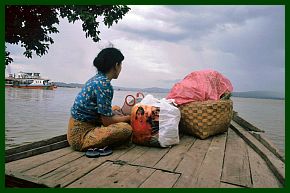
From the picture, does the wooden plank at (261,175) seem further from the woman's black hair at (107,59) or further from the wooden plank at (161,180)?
the woman's black hair at (107,59)

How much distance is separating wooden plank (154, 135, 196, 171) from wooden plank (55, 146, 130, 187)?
45cm

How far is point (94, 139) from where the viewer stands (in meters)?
2.33

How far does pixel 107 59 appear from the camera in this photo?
247 cm

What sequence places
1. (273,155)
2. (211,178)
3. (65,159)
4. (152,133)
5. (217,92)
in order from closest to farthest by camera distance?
(211,178) < (65,159) < (273,155) < (152,133) < (217,92)

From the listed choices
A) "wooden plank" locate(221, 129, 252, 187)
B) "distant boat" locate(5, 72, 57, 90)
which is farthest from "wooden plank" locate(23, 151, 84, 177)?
"distant boat" locate(5, 72, 57, 90)

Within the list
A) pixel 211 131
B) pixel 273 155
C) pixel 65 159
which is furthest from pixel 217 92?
pixel 65 159

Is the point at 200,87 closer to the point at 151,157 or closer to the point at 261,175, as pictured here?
the point at 151,157

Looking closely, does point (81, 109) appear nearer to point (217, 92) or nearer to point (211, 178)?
point (211, 178)

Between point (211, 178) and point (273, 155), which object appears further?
point (273, 155)

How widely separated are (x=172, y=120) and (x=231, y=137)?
1209mm

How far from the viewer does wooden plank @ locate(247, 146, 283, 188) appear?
5.50 feet

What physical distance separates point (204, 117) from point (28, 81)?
158 feet

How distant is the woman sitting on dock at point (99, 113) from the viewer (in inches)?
92.0

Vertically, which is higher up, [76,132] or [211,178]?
[76,132]
